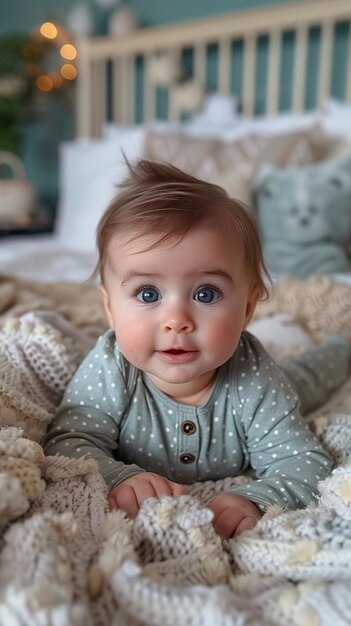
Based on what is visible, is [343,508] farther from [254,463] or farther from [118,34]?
[118,34]

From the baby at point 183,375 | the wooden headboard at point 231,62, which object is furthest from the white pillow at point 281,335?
the wooden headboard at point 231,62

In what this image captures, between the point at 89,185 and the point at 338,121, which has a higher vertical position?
the point at 338,121

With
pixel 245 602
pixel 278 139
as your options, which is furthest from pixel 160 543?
pixel 278 139

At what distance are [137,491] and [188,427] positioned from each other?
0.49 ft

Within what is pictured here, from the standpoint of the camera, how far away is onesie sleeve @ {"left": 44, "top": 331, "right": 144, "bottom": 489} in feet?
2.43

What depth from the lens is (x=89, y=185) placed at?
2314mm

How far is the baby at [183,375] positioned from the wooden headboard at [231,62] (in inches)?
69.6

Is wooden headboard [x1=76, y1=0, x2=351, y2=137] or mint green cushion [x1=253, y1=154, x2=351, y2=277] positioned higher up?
wooden headboard [x1=76, y1=0, x2=351, y2=137]

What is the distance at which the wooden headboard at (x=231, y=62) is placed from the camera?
2314mm

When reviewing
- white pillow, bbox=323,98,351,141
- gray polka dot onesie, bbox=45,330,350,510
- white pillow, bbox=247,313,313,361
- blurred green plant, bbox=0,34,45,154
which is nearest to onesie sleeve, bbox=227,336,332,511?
gray polka dot onesie, bbox=45,330,350,510

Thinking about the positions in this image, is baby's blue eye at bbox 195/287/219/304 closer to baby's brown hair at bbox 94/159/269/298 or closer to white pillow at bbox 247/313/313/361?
baby's brown hair at bbox 94/159/269/298

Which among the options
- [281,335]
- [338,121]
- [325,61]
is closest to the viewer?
[281,335]

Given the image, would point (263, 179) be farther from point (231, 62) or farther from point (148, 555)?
point (148, 555)

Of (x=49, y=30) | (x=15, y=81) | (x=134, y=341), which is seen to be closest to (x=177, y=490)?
(x=134, y=341)
